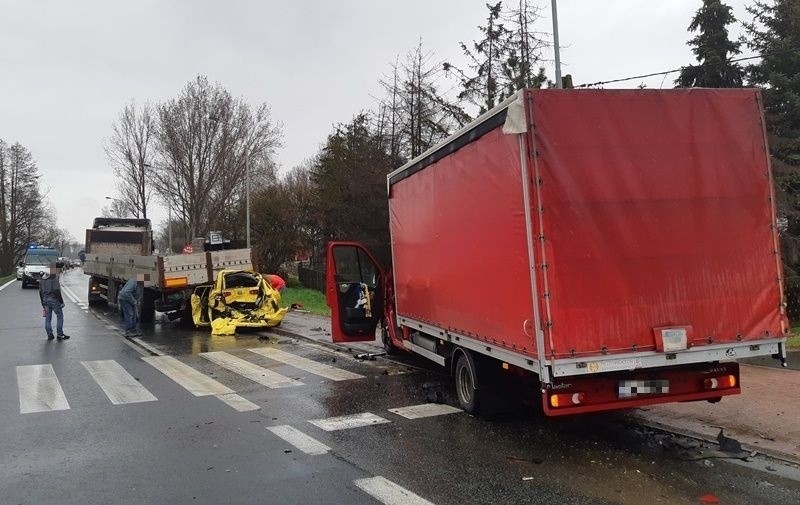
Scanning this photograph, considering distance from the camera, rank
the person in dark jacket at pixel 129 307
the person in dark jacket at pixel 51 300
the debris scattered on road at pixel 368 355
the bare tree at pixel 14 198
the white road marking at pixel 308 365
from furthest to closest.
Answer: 1. the bare tree at pixel 14 198
2. the person in dark jacket at pixel 129 307
3. the person in dark jacket at pixel 51 300
4. the debris scattered on road at pixel 368 355
5. the white road marking at pixel 308 365

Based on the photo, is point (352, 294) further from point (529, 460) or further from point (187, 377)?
point (529, 460)

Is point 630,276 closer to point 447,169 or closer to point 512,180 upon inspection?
point 512,180

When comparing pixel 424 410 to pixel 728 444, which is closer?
pixel 728 444

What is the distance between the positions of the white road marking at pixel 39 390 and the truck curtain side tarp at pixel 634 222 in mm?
5630

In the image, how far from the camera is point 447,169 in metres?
6.78

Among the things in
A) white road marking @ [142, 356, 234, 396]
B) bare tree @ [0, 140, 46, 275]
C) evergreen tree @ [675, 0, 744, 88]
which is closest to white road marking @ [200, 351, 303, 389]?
white road marking @ [142, 356, 234, 396]

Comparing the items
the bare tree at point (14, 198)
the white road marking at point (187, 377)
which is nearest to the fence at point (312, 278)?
the white road marking at point (187, 377)

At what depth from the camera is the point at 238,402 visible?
7652 mm

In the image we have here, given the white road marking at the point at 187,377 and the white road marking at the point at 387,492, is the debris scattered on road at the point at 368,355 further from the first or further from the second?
the white road marking at the point at 387,492

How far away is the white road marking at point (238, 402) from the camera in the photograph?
24.1 ft

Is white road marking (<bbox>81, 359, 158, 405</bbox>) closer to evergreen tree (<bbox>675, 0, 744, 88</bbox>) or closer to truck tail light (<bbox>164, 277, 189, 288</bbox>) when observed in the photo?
truck tail light (<bbox>164, 277, 189, 288</bbox>)

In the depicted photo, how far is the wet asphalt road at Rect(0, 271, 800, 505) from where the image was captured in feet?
15.1

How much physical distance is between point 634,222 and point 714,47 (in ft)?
65.7

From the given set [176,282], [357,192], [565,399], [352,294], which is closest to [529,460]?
[565,399]
